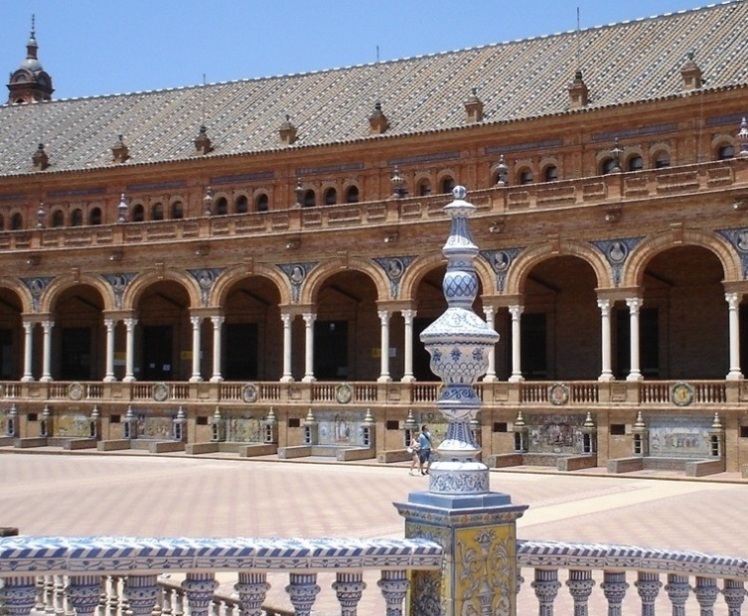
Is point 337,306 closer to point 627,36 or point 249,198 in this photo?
point 249,198

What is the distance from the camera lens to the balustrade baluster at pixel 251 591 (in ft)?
20.1

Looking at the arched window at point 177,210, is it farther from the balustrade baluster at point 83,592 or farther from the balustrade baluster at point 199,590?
the balustrade baluster at point 83,592

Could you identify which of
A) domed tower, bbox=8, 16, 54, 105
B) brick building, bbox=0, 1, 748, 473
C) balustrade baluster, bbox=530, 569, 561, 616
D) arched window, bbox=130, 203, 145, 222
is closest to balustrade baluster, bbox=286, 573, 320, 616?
balustrade baluster, bbox=530, 569, 561, 616

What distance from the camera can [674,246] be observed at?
3119 centimetres

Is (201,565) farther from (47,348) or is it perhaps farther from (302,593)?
(47,348)

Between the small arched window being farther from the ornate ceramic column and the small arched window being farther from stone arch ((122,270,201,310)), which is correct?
the ornate ceramic column

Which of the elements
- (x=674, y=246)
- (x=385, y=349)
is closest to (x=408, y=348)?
(x=385, y=349)

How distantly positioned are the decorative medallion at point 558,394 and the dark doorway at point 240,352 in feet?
47.8

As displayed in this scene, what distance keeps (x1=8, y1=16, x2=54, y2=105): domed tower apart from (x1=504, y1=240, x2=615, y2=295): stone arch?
4902cm

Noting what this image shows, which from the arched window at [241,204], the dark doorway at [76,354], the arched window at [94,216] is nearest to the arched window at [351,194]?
the arched window at [241,204]

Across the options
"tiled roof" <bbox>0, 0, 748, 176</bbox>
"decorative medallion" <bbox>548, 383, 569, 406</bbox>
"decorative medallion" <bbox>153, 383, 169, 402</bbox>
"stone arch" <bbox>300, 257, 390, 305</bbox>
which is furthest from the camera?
"decorative medallion" <bbox>153, 383, 169, 402</bbox>

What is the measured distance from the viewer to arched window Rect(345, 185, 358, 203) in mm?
40281

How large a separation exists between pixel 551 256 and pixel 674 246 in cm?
377

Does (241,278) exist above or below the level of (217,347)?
above
